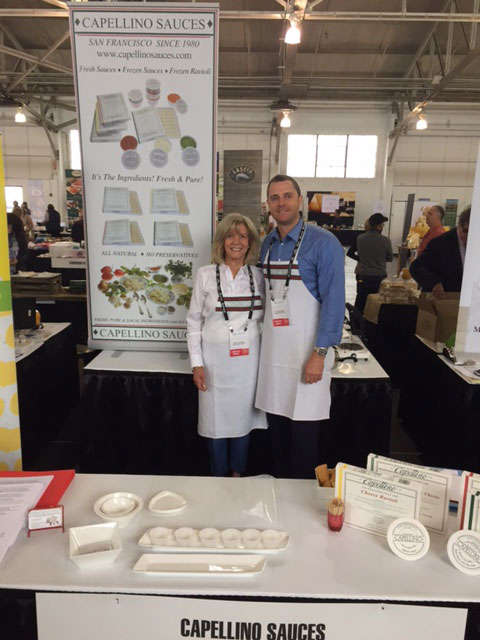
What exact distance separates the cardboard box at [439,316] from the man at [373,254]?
2.17 meters

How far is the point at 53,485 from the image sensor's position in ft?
5.18

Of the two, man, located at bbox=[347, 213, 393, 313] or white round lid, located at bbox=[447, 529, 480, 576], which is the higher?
man, located at bbox=[347, 213, 393, 313]

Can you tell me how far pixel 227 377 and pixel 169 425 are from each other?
561 millimetres

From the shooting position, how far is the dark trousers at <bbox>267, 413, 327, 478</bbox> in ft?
7.63

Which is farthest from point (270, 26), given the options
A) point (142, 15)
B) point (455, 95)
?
point (142, 15)

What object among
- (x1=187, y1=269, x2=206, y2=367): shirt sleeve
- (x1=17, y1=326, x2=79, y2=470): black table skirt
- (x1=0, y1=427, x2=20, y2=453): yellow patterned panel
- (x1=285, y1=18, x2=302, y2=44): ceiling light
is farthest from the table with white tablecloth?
(x1=285, y1=18, x2=302, y2=44): ceiling light

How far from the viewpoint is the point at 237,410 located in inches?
94.8

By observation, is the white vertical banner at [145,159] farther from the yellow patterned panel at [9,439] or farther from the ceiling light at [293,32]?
the ceiling light at [293,32]

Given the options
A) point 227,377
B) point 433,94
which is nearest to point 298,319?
point 227,377

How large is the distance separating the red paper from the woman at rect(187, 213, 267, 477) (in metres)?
0.84

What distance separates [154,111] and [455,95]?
10754mm

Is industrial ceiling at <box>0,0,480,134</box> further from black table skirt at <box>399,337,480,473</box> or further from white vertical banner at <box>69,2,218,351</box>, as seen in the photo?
white vertical banner at <box>69,2,218,351</box>

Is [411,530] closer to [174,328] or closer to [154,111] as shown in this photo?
[174,328]

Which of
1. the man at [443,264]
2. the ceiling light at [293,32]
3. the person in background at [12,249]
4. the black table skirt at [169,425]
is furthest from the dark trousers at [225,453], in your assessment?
the ceiling light at [293,32]
